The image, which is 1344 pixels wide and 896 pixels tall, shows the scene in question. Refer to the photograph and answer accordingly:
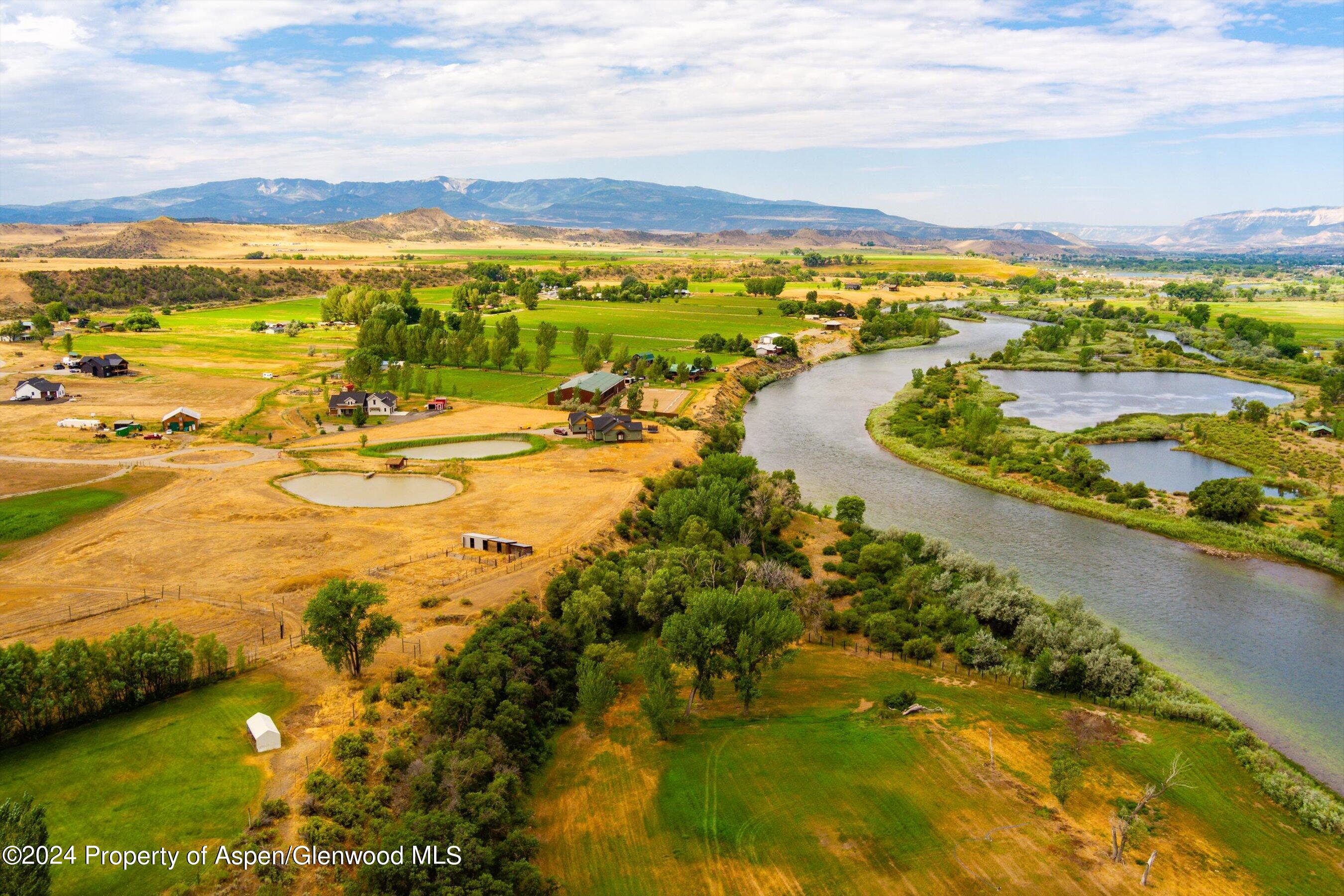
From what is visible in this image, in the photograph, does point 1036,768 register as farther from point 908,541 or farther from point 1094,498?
point 1094,498

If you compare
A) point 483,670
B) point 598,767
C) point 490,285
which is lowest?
point 598,767

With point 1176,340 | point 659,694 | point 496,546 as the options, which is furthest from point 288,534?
point 1176,340

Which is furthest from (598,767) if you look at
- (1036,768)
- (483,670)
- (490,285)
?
(490,285)

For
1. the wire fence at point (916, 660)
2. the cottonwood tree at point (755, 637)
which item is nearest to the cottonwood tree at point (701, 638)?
the cottonwood tree at point (755, 637)

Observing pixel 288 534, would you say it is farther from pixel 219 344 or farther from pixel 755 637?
pixel 219 344

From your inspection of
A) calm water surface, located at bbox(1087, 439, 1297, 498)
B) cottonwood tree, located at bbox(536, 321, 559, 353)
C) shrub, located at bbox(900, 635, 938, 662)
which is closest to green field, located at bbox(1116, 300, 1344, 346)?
calm water surface, located at bbox(1087, 439, 1297, 498)
